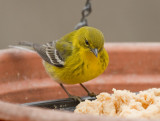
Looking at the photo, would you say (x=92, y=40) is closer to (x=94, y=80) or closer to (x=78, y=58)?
(x=78, y=58)

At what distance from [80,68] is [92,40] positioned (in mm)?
222

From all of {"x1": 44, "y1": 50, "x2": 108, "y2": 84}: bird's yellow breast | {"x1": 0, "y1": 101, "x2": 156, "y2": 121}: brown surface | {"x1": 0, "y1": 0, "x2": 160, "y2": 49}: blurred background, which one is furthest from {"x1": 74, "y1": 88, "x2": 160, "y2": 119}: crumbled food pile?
{"x1": 0, "y1": 0, "x2": 160, "y2": 49}: blurred background

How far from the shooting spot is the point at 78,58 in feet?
10.8

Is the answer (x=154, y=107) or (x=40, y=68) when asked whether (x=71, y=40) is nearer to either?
(x=40, y=68)

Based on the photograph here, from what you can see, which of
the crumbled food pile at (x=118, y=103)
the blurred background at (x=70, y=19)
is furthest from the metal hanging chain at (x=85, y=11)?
the blurred background at (x=70, y=19)

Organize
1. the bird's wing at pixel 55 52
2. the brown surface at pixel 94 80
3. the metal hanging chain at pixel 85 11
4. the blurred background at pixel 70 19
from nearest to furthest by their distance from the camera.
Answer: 1. the brown surface at pixel 94 80
2. the metal hanging chain at pixel 85 11
3. the bird's wing at pixel 55 52
4. the blurred background at pixel 70 19

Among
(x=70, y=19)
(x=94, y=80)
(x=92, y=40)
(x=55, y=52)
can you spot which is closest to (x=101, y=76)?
(x=94, y=80)

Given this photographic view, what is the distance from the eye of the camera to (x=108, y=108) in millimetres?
2453

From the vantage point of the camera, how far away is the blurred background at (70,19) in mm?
6492

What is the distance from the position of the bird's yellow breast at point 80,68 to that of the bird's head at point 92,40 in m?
0.05

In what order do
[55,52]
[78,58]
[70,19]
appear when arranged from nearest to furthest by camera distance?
1. [78,58]
2. [55,52]
3. [70,19]

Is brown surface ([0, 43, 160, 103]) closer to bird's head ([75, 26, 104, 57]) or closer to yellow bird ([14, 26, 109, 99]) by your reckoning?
yellow bird ([14, 26, 109, 99])

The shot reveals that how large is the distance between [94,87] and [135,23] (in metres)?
3.79

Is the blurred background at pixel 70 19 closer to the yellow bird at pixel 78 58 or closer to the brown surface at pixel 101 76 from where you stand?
the yellow bird at pixel 78 58
